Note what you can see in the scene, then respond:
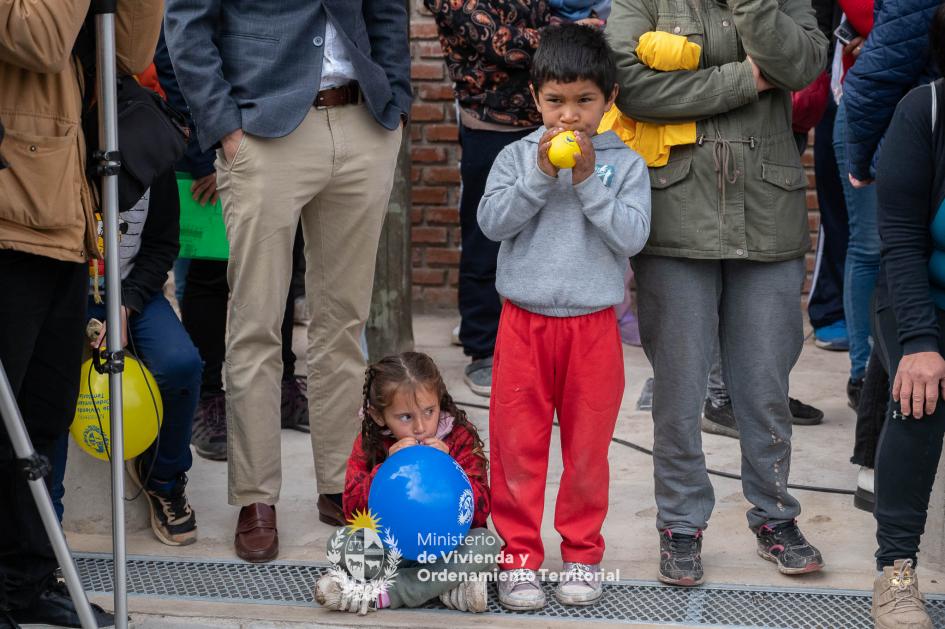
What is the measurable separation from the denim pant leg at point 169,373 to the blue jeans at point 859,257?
244 cm

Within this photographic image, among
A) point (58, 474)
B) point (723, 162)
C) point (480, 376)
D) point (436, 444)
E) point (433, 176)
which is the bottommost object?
point (480, 376)

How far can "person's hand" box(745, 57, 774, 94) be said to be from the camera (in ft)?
10.8

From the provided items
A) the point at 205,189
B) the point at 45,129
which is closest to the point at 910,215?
the point at 45,129

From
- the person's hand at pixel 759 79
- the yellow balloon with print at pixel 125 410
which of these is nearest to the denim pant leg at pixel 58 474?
the yellow balloon with print at pixel 125 410

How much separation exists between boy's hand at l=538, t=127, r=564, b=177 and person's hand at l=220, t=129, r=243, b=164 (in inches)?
35.4

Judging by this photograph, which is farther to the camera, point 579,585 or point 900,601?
point 579,585

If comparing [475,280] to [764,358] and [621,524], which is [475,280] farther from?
[764,358]

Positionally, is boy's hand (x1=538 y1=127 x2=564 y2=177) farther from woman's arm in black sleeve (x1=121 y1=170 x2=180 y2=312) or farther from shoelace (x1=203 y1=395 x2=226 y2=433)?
shoelace (x1=203 y1=395 x2=226 y2=433)

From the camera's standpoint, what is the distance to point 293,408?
4.84 m

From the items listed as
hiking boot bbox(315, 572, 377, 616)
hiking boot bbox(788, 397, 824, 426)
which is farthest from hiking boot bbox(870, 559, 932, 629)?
hiking boot bbox(788, 397, 824, 426)

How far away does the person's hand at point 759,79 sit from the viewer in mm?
3289

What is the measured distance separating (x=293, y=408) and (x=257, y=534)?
1.19 m

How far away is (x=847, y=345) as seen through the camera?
5812 millimetres

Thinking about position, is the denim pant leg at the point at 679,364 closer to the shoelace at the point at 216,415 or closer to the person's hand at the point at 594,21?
the person's hand at the point at 594,21
